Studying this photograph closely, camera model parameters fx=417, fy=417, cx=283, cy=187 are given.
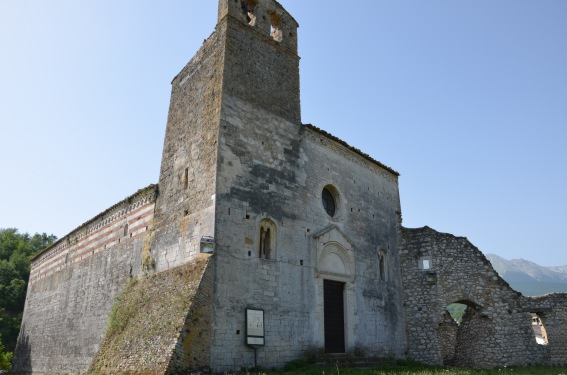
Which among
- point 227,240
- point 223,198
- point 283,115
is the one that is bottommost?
point 227,240

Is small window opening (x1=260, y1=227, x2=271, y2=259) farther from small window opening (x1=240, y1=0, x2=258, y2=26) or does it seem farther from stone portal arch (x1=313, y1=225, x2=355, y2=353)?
small window opening (x1=240, y1=0, x2=258, y2=26)

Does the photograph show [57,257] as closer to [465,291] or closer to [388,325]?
[388,325]

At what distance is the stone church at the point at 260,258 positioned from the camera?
11266 millimetres

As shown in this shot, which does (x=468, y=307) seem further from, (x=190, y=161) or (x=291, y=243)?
(x=190, y=161)

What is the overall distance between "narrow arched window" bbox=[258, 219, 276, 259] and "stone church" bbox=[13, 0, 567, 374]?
5 centimetres

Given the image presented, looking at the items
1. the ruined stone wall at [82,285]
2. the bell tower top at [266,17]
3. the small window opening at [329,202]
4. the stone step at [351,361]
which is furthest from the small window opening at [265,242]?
the bell tower top at [266,17]

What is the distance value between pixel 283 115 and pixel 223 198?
4310 millimetres

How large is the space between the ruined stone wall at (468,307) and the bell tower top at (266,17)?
33.0 feet

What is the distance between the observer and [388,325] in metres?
16.3

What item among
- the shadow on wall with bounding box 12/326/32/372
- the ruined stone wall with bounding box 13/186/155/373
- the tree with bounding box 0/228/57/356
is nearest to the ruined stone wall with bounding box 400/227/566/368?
the ruined stone wall with bounding box 13/186/155/373

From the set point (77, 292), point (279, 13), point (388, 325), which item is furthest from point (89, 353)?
point (279, 13)

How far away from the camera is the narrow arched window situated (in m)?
12.5

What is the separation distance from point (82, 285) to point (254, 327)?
10932mm

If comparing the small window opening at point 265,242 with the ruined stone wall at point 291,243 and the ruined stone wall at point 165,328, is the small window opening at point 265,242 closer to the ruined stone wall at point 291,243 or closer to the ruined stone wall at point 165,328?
the ruined stone wall at point 291,243
